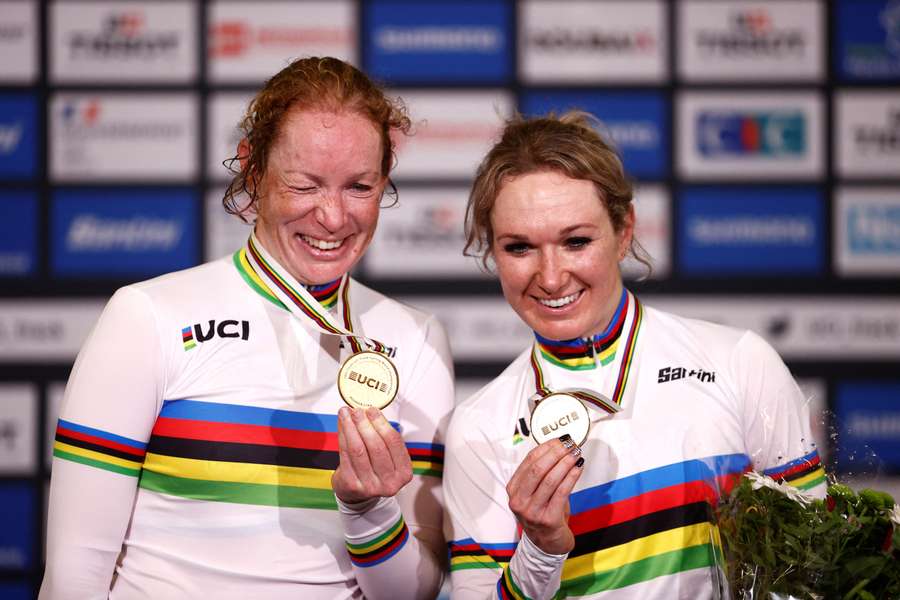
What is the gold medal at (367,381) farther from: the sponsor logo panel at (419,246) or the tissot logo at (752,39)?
the tissot logo at (752,39)

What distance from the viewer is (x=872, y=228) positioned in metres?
4.21

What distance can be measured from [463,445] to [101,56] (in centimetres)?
→ 321

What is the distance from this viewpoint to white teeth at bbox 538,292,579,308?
1772 millimetres

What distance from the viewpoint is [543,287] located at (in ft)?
5.70

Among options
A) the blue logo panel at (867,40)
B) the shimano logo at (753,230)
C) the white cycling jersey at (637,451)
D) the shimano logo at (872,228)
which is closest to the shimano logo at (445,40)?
the shimano logo at (753,230)

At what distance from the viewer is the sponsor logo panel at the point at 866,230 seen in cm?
421

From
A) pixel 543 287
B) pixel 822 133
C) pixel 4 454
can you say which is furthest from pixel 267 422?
pixel 822 133

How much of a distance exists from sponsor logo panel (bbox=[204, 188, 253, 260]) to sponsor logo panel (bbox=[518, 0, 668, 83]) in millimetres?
1186

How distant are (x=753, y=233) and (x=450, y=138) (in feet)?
4.79

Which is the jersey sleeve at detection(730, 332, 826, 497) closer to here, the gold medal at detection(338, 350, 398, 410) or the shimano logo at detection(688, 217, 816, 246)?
the gold medal at detection(338, 350, 398, 410)

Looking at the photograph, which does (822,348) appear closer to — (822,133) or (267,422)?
(822,133)

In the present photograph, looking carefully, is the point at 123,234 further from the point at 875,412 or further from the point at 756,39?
the point at 875,412

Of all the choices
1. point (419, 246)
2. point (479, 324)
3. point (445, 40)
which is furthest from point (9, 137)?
point (479, 324)

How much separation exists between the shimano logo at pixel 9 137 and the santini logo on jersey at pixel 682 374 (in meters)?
3.50
